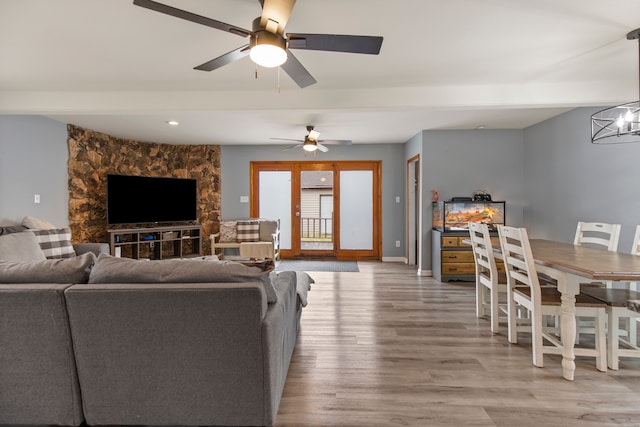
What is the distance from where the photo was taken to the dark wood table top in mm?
1833

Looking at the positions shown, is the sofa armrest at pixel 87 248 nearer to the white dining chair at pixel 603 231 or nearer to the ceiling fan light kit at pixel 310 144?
the ceiling fan light kit at pixel 310 144

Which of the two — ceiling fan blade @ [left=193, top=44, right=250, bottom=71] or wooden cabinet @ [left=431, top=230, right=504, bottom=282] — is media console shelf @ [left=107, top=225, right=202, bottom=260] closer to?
ceiling fan blade @ [left=193, top=44, right=250, bottom=71]

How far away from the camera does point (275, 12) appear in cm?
175

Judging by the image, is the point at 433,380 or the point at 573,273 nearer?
the point at 573,273

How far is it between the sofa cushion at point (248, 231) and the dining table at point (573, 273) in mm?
4597

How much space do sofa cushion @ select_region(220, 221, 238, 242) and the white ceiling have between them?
2.29 metres

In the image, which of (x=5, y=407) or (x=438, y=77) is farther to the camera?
(x=438, y=77)

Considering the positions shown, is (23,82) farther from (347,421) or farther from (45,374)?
(347,421)

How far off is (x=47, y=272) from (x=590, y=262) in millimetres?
3283

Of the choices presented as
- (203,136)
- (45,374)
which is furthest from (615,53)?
(203,136)

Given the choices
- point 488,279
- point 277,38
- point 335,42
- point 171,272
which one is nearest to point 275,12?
point 277,38

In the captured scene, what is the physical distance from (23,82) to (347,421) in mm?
4270

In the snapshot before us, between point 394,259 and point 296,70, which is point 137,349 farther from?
point 394,259

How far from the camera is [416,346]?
2.62m
